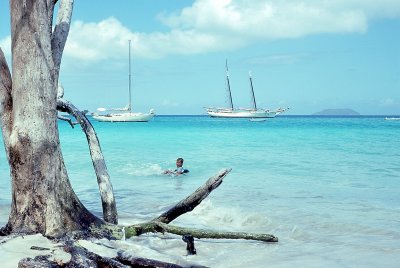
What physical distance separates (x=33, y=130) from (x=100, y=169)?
174 cm

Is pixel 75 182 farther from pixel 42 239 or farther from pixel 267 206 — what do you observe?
pixel 42 239

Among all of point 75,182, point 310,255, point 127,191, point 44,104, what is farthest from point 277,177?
point 44,104

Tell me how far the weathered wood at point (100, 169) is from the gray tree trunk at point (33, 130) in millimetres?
Result: 1262

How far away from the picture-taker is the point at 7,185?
49.8 feet

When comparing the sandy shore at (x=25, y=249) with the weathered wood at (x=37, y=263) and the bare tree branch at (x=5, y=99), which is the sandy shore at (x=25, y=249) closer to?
the weathered wood at (x=37, y=263)

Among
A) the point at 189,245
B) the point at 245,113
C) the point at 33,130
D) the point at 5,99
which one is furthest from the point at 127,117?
the point at 33,130

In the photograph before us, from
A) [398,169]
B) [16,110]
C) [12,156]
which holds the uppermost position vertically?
[16,110]

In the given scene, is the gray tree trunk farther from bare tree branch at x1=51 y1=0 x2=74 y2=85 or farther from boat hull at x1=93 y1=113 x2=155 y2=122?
boat hull at x1=93 y1=113 x2=155 y2=122

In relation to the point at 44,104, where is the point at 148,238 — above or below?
below

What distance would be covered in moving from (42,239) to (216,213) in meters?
5.41

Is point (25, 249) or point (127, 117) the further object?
point (127, 117)

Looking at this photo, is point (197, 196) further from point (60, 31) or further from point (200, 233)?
point (60, 31)

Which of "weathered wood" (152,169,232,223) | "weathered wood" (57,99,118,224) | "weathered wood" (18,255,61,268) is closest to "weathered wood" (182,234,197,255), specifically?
"weathered wood" (152,169,232,223)

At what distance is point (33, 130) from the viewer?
5547 millimetres
